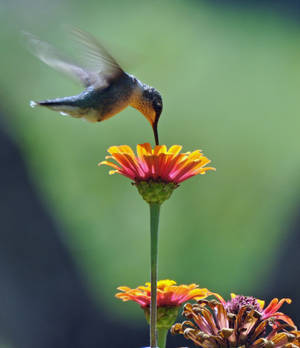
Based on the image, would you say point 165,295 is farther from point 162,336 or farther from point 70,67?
point 70,67

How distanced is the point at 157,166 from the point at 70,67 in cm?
30

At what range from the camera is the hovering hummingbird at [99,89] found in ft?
2.28

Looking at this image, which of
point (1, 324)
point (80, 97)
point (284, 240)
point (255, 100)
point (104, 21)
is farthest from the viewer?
point (104, 21)

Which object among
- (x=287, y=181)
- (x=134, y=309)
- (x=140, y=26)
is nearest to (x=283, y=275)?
(x=287, y=181)

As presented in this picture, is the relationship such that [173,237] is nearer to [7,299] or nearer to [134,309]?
[134,309]

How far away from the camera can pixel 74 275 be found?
286 centimetres

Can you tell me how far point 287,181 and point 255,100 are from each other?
0.56 m

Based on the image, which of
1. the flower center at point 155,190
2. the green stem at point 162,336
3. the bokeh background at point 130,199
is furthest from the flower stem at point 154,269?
the bokeh background at point 130,199

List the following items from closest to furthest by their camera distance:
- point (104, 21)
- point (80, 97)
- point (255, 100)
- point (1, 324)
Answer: point (80, 97) → point (1, 324) → point (255, 100) → point (104, 21)

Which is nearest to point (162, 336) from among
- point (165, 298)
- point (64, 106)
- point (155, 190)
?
point (165, 298)

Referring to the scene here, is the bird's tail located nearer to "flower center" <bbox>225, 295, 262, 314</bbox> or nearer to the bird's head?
the bird's head

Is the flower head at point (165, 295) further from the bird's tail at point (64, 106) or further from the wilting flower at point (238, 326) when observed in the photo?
the bird's tail at point (64, 106)

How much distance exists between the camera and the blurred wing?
0.66 metres

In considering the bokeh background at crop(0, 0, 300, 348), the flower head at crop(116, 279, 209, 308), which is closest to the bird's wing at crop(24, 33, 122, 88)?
the flower head at crop(116, 279, 209, 308)
